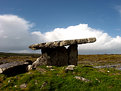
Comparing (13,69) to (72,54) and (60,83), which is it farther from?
(72,54)

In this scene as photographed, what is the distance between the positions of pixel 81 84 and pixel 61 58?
9905 mm

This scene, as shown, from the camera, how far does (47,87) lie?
50.3 ft

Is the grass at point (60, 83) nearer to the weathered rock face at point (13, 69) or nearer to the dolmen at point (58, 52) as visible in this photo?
the weathered rock face at point (13, 69)

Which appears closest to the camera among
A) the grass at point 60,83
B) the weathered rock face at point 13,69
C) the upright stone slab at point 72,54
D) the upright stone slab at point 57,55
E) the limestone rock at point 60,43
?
the grass at point 60,83

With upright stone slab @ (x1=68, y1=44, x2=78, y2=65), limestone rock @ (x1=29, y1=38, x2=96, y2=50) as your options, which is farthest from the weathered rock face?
upright stone slab @ (x1=68, y1=44, x2=78, y2=65)

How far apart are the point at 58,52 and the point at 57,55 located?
1.66 ft

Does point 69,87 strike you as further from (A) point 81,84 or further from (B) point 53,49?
(B) point 53,49

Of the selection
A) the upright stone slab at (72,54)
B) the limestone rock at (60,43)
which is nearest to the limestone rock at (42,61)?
the limestone rock at (60,43)

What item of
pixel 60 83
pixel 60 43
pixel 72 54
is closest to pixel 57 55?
pixel 60 43

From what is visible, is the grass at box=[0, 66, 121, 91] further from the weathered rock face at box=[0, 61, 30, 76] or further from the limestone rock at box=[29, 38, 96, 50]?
the limestone rock at box=[29, 38, 96, 50]

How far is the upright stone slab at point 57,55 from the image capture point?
24.5 m

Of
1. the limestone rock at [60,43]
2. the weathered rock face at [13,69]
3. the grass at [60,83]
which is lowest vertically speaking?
the grass at [60,83]

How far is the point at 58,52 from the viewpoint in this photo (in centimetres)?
2520

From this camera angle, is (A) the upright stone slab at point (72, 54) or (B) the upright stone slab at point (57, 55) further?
(A) the upright stone slab at point (72, 54)
